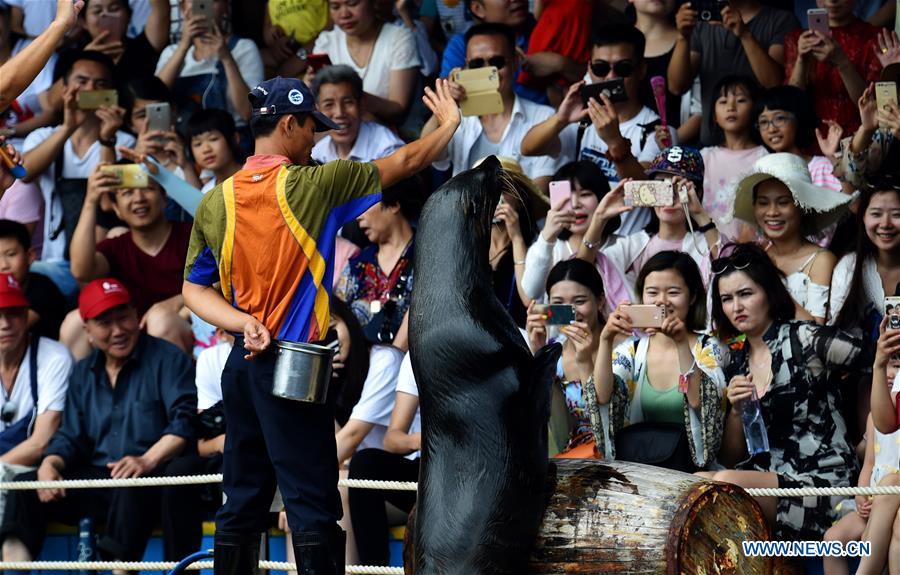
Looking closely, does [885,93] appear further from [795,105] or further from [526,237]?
[526,237]

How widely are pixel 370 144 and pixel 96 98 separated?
1.92 meters

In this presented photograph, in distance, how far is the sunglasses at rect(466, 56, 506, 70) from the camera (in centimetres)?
A: 860

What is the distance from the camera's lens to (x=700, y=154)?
7.71 metres

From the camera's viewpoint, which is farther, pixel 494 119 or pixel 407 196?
pixel 494 119

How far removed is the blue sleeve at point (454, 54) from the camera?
9.15 meters

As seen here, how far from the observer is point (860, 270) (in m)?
6.78

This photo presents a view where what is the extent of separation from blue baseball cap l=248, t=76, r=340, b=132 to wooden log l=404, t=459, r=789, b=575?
170cm

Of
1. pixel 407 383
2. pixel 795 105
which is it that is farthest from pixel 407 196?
pixel 795 105

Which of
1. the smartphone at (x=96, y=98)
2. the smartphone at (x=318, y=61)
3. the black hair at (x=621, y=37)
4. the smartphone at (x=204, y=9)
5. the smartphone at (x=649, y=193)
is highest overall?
the smartphone at (x=204, y=9)

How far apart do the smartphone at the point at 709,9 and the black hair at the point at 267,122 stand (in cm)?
442

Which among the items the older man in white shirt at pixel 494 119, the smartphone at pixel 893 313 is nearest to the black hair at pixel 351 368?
the older man in white shirt at pixel 494 119

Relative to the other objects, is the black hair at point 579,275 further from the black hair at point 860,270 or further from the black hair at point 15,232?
the black hair at point 15,232

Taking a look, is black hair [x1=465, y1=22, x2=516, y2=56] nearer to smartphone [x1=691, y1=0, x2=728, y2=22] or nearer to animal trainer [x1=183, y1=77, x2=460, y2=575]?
Answer: smartphone [x1=691, y1=0, x2=728, y2=22]

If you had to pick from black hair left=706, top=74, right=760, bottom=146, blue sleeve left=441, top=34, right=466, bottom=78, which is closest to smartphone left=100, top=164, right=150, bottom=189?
blue sleeve left=441, top=34, right=466, bottom=78
